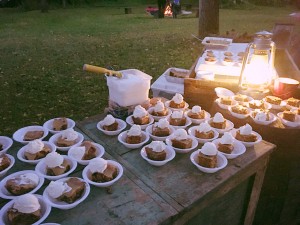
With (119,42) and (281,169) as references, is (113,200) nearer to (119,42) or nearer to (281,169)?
(281,169)

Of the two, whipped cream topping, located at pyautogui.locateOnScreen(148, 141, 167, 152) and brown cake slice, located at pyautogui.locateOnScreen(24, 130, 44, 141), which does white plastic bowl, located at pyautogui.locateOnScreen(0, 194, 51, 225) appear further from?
whipped cream topping, located at pyautogui.locateOnScreen(148, 141, 167, 152)

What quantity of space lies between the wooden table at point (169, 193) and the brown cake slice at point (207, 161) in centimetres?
9

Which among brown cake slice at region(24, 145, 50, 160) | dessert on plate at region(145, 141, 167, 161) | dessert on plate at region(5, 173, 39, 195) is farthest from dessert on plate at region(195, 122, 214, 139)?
dessert on plate at region(5, 173, 39, 195)

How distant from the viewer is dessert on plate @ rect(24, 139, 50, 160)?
2.84 metres

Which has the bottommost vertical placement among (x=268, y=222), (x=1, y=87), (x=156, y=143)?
(x=268, y=222)

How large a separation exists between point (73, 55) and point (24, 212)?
10590mm

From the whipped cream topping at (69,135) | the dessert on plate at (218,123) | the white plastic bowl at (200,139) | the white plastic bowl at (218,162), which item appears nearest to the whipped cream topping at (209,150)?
the white plastic bowl at (218,162)

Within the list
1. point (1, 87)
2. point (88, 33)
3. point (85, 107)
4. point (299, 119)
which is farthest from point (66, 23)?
point (299, 119)

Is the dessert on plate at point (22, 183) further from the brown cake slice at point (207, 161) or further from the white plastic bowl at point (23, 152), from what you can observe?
the brown cake slice at point (207, 161)

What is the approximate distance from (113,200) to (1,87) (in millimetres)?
7551

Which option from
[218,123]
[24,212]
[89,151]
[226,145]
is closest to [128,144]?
[89,151]

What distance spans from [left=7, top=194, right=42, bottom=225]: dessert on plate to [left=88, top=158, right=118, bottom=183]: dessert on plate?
569 mm

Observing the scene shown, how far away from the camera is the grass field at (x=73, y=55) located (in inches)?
296

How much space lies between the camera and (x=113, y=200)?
7.93 feet
